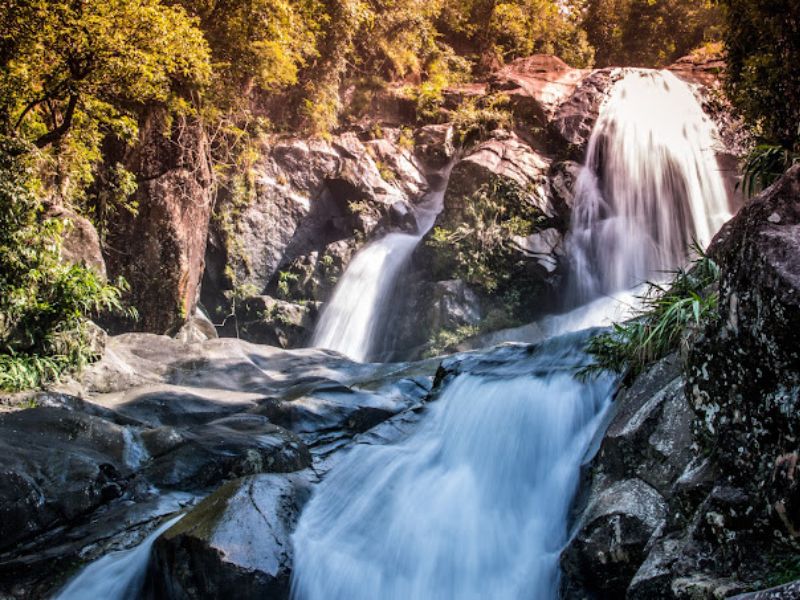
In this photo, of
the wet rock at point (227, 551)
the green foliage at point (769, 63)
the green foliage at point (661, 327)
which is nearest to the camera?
the wet rock at point (227, 551)

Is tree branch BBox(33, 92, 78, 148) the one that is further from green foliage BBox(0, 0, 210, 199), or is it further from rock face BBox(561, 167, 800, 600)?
rock face BBox(561, 167, 800, 600)

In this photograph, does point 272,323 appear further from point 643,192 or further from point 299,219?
point 643,192

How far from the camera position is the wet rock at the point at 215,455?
21.1ft

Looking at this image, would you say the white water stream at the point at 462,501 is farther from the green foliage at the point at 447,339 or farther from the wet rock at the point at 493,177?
the wet rock at the point at 493,177

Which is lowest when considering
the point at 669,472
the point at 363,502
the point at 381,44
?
the point at 363,502

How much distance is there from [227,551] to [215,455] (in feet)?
7.80

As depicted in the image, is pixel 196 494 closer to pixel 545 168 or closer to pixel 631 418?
→ pixel 631 418

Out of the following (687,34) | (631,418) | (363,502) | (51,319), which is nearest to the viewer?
(631,418)

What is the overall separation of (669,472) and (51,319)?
888cm

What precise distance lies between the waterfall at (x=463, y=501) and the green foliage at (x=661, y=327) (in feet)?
1.36

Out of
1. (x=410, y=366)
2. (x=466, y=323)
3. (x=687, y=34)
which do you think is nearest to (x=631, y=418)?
(x=410, y=366)

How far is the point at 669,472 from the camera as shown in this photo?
12.8 ft

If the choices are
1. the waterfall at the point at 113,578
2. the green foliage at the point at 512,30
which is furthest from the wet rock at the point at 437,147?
the waterfall at the point at 113,578

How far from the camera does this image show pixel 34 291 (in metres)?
8.59
